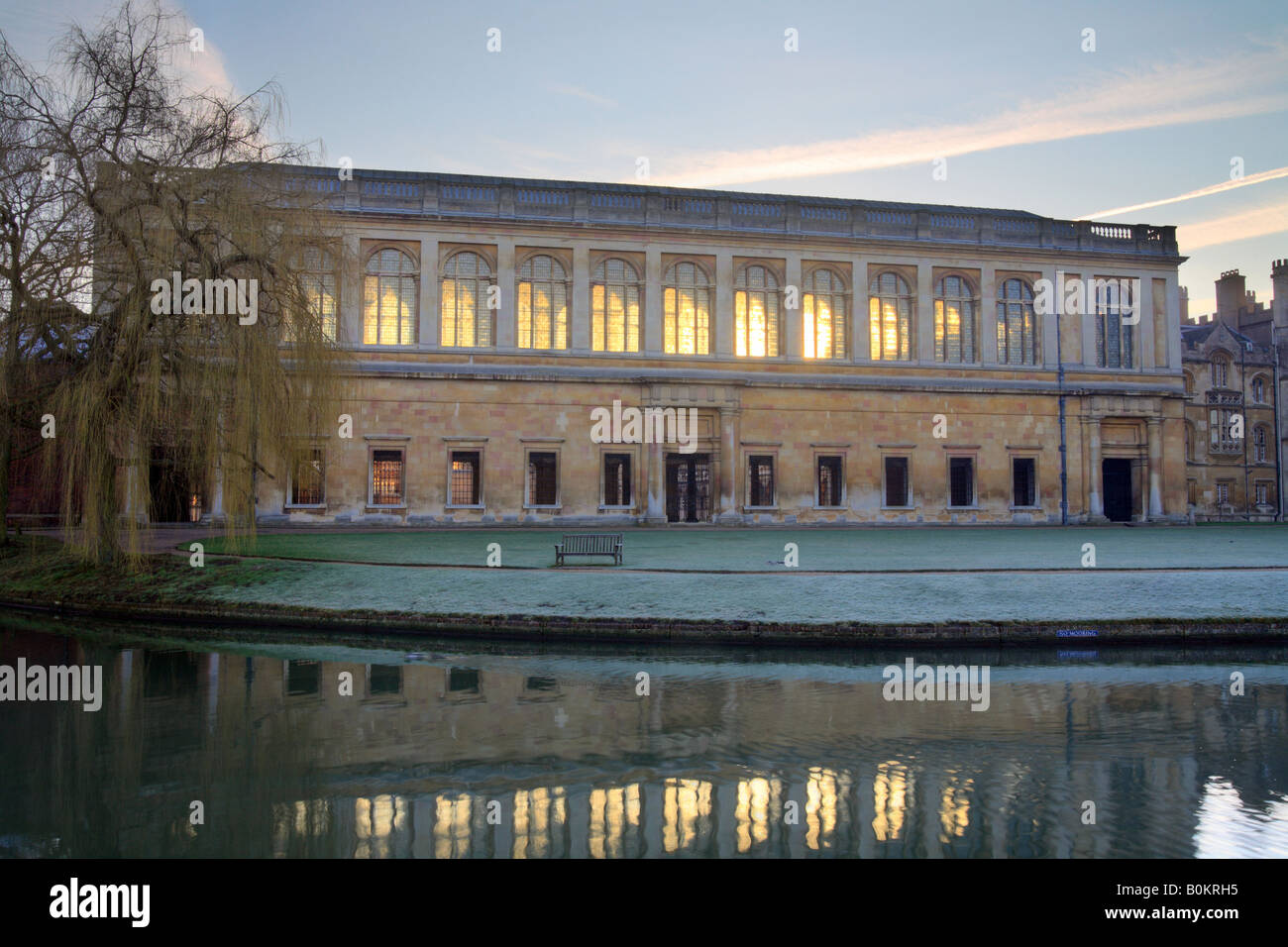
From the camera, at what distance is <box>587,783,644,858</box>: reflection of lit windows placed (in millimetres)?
6348

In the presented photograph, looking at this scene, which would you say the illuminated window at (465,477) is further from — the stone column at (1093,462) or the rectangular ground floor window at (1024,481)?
the stone column at (1093,462)

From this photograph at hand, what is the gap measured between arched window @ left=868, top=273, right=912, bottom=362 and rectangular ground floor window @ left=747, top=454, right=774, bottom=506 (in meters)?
7.13

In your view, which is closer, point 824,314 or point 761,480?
point 761,480

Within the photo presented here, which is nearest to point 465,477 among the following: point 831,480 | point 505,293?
point 505,293

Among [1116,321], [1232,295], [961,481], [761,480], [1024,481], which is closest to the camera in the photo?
[761,480]

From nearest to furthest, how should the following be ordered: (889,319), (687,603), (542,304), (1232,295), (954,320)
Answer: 1. (687,603)
2. (542,304)
3. (889,319)
4. (954,320)
5. (1232,295)

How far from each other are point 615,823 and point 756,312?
35045mm

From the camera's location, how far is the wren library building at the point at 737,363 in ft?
121

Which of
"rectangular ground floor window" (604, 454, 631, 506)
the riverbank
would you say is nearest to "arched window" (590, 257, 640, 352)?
"rectangular ground floor window" (604, 454, 631, 506)

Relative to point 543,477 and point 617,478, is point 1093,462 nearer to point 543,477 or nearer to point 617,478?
point 617,478

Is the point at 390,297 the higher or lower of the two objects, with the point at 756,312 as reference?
higher

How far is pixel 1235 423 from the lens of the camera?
176 ft

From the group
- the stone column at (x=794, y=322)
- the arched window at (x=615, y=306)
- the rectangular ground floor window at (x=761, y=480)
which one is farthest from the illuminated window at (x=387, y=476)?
the stone column at (x=794, y=322)
